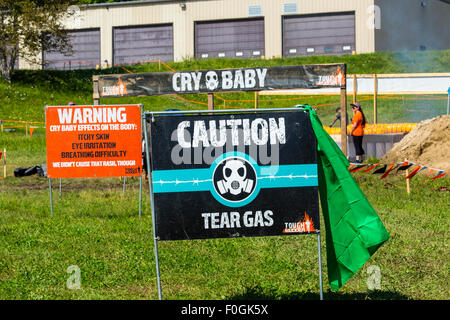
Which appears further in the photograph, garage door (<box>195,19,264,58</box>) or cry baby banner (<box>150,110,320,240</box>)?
garage door (<box>195,19,264,58</box>)

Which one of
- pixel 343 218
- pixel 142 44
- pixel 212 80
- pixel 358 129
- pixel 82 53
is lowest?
pixel 343 218

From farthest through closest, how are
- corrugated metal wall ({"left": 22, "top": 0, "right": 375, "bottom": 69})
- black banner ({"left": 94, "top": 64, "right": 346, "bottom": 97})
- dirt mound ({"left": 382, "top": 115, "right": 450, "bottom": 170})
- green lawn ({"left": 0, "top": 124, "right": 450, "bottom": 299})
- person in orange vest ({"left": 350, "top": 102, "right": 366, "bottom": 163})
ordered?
corrugated metal wall ({"left": 22, "top": 0, "right": 375, "bottom": 69}) → person in orange vest ({"left": 350, "top": 102, "right": 366, "bottom": 163}) → dirt mound ({"left": 382, "top": 115, "right": 450, "bottom": 170}) → black banner ({"left": 94, "top": 64, "right": 346, "bottom": 97}) → green lawn ({"left": 0, "top": 124, "right": 450, "bottom": 299})

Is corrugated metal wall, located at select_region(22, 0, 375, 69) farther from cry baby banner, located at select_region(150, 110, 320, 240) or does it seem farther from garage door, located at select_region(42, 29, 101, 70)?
cry baby banner, located at select_region(150, 110, 320, 240)

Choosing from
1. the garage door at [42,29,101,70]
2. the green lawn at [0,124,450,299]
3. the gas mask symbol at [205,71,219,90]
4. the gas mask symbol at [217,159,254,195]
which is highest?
the garage door at [42,29,101,70]

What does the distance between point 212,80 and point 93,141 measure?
20.5 ft

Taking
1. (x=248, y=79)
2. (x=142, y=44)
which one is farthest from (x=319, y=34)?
(x=248, y=79)

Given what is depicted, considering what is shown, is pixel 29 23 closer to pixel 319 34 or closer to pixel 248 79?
pixel 319 34

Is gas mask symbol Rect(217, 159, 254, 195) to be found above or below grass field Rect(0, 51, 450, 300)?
above

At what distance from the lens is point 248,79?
61.0 ft

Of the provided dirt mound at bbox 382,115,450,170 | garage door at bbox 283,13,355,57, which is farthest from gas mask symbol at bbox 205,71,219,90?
garage door at bbox 283,13,355,57

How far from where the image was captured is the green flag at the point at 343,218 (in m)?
6.43

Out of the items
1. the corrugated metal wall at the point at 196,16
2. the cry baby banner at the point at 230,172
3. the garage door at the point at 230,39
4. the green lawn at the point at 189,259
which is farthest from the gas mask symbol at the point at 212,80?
the garage door at the point at 230,39

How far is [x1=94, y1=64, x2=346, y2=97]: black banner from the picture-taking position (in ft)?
60.9

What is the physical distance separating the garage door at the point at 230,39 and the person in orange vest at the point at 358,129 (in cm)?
3434
